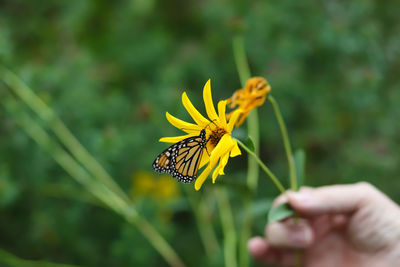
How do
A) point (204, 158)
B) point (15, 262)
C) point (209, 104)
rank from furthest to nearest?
point (15, 262)
point (204, 158)
point (209, 104)

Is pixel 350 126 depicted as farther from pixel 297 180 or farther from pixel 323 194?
pixel 297 180

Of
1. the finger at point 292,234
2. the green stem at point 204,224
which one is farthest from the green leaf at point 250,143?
the green stem at point 204,224

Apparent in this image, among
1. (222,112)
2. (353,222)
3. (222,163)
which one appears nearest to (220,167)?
(222,163)

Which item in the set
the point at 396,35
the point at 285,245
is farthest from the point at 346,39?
the point at 285,245

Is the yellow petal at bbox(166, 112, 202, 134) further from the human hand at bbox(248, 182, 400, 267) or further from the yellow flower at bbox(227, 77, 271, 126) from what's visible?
the human hand at bbox(248, 182, 400, 267)

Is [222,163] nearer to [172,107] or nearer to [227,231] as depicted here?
[227,231]
